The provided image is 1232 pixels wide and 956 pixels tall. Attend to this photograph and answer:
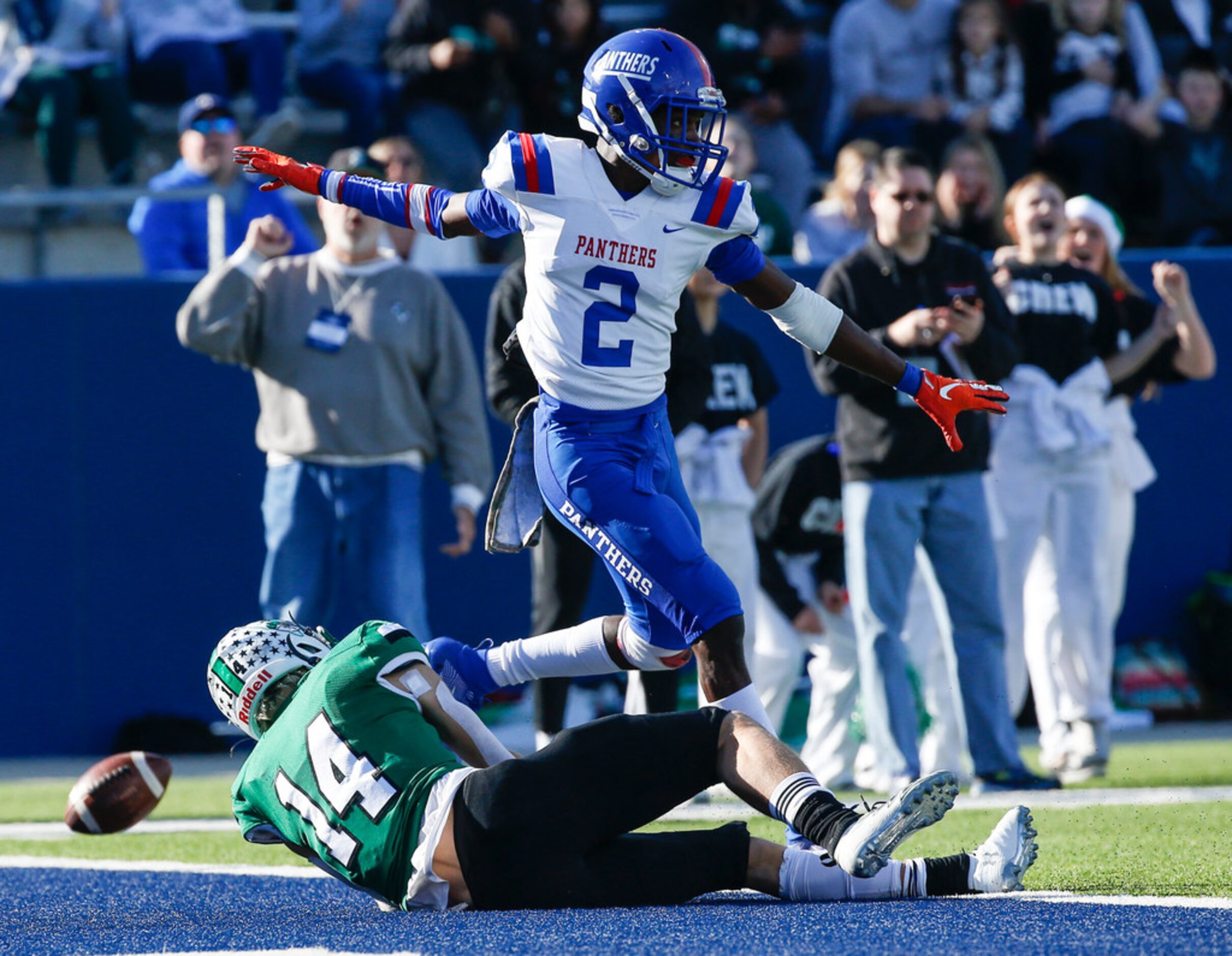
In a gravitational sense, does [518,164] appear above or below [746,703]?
above

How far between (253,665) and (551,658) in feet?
3.63

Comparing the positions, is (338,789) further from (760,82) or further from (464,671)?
(760,82)

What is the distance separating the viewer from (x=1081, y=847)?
523 cm

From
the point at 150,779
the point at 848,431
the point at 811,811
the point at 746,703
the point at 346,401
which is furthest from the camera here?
the point at 346,401

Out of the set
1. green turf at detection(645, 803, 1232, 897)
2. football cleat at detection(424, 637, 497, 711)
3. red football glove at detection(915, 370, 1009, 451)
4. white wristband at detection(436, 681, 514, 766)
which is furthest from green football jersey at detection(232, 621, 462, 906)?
red football glove at detection(915, 370, 1009, 451)

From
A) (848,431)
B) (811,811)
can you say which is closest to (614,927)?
(811,811)

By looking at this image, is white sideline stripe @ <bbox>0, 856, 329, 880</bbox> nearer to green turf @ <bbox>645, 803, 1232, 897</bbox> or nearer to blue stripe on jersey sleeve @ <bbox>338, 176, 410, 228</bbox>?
green turf @ <bbox>645, 803, 1232, 897</bbox>

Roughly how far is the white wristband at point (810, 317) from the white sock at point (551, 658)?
0.99m

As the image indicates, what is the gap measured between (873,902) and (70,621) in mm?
5933

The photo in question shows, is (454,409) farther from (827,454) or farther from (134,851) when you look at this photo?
(134,851)

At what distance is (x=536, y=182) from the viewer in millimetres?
4832

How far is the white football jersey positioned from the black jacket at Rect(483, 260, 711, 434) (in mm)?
1517

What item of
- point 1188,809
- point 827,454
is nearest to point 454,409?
point 827,454

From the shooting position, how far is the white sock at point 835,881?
428 cm
